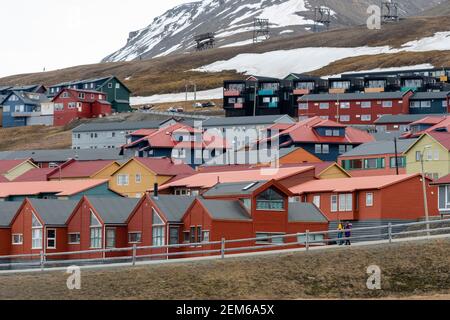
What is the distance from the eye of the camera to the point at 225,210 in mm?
71812

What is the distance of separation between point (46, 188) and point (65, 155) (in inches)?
1635

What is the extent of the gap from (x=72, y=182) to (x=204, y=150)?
36185mm

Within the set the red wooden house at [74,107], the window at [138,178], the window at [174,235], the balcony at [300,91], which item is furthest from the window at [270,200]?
→ the red wooden house at [74,107]

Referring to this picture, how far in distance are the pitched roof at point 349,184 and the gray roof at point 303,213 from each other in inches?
459

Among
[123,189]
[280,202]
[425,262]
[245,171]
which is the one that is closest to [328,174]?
[245,171]

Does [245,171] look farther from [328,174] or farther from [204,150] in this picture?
[204,150]

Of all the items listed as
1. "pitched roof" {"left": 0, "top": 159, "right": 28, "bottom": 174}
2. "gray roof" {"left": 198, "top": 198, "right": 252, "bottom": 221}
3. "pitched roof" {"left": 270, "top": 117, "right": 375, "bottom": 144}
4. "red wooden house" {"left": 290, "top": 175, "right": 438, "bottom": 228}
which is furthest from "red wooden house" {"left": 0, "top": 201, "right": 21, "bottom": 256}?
"pitched roof" {"left": 270, "top": 117, "right": 375, "bottom": 144}

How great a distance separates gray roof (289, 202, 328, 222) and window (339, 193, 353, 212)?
12.7 metres

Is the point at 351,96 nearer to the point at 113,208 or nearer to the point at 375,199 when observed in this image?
the point at 375,199

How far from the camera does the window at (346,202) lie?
90.3 m

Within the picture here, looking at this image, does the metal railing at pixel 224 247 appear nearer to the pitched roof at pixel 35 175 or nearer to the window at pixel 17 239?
the window at pixel 17 239

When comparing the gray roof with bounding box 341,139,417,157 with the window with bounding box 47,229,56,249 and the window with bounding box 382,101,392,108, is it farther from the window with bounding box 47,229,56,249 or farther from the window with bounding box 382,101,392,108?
the window with bounding box 382,101,392,108

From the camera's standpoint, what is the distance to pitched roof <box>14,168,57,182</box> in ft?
400
